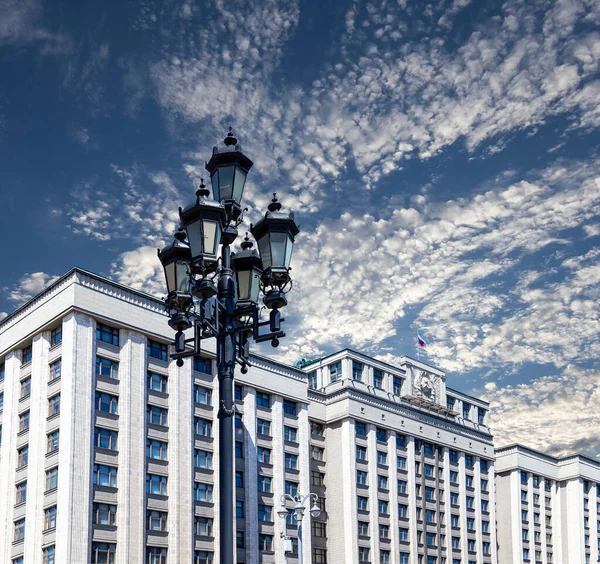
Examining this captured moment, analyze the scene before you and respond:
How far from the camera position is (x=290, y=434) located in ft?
231

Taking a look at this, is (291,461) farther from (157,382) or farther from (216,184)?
(216,184)

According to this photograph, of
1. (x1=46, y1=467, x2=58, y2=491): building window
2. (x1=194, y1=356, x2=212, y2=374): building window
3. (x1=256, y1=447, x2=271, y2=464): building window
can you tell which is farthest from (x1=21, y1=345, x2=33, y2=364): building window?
(x1=256, y1=447, x2=271, y2=464): building window

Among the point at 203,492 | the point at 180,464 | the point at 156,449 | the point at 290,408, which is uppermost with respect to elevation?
the point at 290,408

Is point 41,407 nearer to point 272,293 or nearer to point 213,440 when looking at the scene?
point 213,440

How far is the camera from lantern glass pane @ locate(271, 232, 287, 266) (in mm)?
15578

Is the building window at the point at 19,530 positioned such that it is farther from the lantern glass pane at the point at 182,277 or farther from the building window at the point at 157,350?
the lantern glass pane at the point at 182,277

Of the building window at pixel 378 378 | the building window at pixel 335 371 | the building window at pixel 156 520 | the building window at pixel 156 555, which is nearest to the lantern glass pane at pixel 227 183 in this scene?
the building window at pixel 156 520

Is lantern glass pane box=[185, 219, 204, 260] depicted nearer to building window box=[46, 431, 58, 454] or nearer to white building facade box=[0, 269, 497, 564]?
white building facade box=[0, 269, 497, 564]

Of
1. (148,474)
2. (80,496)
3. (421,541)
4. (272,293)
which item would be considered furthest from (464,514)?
(272,293)

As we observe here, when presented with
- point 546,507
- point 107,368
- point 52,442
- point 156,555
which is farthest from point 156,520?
point 546,507

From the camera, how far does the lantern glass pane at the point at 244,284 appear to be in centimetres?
1596

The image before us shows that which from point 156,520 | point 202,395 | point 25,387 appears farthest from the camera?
point 202,395

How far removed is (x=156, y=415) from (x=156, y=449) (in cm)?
227

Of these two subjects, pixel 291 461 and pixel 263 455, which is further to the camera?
pixel 291 461
